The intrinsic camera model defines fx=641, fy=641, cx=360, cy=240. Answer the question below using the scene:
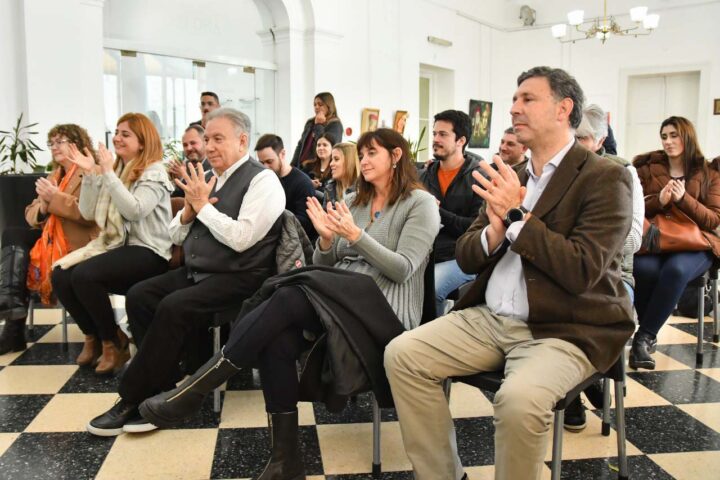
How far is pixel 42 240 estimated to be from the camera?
3.83 meters

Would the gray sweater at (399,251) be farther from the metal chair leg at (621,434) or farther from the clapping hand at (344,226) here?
the metal chair leg at (621,434)

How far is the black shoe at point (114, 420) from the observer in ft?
8.90

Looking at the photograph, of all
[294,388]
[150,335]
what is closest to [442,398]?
[294,388]

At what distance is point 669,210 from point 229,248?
2598 millimetres

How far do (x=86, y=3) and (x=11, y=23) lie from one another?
0.78 meters

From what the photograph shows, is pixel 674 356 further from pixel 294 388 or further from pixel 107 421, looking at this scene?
pixel 107 421

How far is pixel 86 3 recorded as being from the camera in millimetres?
6469

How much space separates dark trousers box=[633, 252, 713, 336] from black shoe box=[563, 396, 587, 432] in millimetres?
1086

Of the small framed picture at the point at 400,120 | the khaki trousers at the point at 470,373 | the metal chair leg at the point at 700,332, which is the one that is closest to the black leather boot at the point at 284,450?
the khaki trousers at the point at 470,373

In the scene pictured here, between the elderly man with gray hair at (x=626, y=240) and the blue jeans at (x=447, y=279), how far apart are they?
0.80 metres

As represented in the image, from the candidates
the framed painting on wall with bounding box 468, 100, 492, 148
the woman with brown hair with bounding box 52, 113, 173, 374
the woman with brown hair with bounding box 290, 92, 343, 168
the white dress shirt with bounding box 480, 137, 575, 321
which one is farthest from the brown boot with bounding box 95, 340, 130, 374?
the framed painting on wall with bounding box 468, 100, 492, 148

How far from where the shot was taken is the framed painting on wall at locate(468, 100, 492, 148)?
13.1 meters

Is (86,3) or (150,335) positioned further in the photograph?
(86,3)

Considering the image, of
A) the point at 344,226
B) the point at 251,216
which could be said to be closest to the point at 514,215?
the point at 344,226
